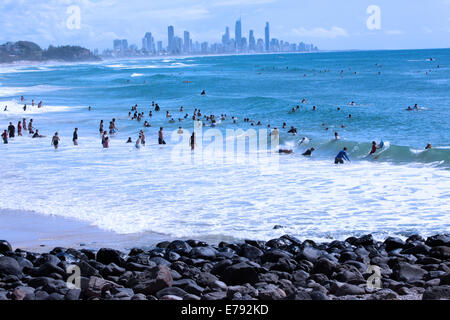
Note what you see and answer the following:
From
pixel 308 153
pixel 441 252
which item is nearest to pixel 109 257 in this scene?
pixel 441 252

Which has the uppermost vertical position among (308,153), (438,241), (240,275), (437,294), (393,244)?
(437,294)

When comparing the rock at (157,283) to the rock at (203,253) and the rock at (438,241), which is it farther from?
the rock at (438,241)

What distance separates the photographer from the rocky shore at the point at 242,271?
9.24 m

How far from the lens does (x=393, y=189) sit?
19.9 metres

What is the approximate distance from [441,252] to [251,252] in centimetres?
371

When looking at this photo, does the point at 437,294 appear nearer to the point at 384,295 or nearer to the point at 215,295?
the point at 384,295

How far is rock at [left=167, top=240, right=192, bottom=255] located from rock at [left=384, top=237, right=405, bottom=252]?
4.28 metres

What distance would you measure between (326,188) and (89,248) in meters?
9.24

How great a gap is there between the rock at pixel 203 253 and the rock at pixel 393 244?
3813 mm

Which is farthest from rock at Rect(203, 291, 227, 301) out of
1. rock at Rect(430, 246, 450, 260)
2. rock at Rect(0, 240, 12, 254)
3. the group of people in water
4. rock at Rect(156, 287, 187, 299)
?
the group of people in water

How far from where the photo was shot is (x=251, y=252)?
12.1 m

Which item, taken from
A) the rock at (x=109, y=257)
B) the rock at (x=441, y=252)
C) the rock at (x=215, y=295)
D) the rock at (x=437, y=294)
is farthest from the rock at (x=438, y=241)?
the rock at (x=109, y=257)

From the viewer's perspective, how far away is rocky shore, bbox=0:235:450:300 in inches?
364
